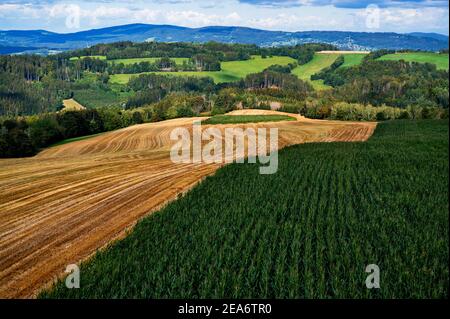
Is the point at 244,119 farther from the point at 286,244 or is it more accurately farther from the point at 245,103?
the point at 286,244

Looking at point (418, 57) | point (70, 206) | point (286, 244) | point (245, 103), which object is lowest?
point (245, 103)

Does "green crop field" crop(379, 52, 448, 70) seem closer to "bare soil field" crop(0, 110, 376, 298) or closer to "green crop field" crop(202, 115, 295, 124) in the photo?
"green crop field" crop(202, 115, 295, 124)

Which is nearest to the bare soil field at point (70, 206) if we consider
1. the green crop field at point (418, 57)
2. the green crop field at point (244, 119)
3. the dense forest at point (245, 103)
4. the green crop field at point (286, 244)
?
the green crop field at point (286, 244)

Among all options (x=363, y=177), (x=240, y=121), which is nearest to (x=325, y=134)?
(x=240, y=121)

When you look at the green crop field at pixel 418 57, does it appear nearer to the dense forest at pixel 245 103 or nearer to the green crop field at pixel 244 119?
the dense forest at pixel 245 103

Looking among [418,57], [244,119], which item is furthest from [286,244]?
[418,57]

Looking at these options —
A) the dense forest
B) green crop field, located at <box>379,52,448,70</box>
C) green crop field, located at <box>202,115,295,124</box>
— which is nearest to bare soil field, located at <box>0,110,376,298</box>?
the dense forest
